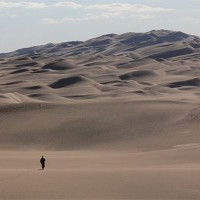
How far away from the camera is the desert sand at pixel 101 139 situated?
1184 centimetres

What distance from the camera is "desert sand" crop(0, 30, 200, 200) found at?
11.8 metres

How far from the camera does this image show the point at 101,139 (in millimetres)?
23562

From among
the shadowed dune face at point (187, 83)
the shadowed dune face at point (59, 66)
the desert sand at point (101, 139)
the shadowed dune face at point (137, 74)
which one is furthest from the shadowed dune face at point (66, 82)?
the shadowed dune face at point (59, 66)

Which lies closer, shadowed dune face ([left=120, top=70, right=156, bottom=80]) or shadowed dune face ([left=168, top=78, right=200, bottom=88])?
shadowed dune face ([left=168, top=78, right=200, bottom=88])

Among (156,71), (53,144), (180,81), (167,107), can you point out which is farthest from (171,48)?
(53,144)

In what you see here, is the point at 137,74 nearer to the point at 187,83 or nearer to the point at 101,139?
the point at 187,83

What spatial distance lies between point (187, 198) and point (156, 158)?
6563 millimetres

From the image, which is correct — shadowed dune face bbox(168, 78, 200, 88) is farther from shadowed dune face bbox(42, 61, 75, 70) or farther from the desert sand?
shadowed dune face bbox(42, 61, 75, 70)

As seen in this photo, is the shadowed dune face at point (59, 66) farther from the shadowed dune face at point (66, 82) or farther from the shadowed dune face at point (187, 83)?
→ the shadowed dune face at point (187, 83)

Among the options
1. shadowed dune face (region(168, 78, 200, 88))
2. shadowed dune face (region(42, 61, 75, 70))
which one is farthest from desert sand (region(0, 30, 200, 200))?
shadowed dune face (region(42, 61, 75, 70))

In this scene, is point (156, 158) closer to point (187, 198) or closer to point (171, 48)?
point (187, 198)

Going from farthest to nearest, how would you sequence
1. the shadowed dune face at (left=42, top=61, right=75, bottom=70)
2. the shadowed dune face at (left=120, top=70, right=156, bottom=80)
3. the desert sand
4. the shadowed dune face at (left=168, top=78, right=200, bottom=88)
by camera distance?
the shadowed dune face at (left=42, top=61, right=75, bottom=70)
the shadowed dune face at (left=120, top=70, right=156, bottom=80)
the shadowed dune face at (left=168, top=78, right=200, bottom=88)
the desert sand

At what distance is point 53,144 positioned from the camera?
22953 mm

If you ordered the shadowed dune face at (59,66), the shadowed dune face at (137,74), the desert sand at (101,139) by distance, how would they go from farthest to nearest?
the shadowed dune face at (59,66) < the shadowed dune face at (137,74) < the desert sand at (101,139)
